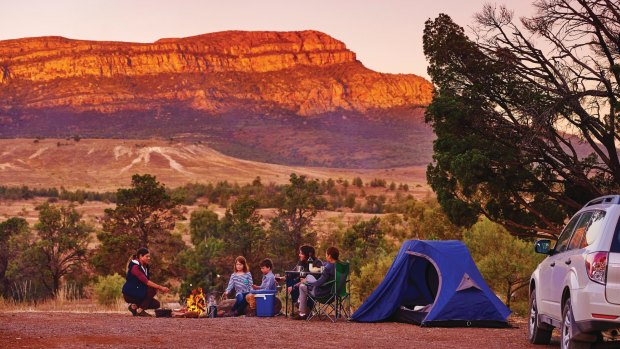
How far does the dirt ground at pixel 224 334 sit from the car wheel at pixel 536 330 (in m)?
0.13

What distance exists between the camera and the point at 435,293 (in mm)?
17922

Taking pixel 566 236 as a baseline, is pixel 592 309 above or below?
below

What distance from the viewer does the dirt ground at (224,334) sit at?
12.7 meters

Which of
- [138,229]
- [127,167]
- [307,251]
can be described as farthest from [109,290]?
[127,167]

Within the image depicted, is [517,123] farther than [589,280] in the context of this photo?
Yes

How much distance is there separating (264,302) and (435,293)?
120 inches

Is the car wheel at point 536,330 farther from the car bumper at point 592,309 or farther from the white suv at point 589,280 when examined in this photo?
the car bumper at point 592,309

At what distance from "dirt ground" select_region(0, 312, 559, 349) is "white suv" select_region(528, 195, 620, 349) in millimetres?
2201

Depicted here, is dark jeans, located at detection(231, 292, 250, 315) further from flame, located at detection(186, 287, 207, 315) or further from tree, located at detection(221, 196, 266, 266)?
tree, located at detection(221, 196, 266, 266)

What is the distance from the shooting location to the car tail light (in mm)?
9820

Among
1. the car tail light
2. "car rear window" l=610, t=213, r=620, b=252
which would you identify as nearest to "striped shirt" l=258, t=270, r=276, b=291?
the car tail light

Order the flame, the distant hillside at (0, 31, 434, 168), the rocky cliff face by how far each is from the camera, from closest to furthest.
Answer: the flame → the distant hillside at (0, 31, 434, 168) → the rocky cliff face

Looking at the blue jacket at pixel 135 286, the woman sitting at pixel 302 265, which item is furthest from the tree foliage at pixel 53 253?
the woman sitting at pixel 302 265

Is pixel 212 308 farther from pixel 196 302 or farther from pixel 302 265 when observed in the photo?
pixel 302 265
